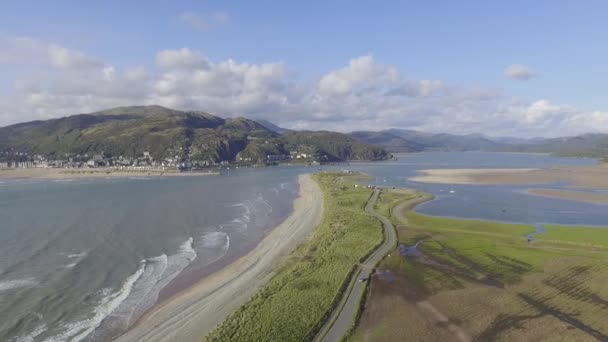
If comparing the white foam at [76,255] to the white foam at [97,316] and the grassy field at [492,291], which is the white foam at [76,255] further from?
the grassy field at [492,291]

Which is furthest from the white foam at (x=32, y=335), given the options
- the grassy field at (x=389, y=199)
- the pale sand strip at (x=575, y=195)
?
the pale sand strip at (x=575, y=195)

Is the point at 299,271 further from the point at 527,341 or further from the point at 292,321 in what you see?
the point at 527,341

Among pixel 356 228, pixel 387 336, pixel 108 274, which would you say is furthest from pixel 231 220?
pixel 387 336

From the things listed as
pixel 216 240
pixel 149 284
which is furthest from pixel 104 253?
pixel 216 240

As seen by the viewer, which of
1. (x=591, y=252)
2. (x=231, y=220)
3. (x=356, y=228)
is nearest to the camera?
(x=591, y=252)

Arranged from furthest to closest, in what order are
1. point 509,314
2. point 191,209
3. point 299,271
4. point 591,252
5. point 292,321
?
point 191,209, point 591,252, point 299,271, point 509,314, point 292,321

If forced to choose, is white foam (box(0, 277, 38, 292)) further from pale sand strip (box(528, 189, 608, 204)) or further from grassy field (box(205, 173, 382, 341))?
pale sand strip (box(528, 189, 608, 204))

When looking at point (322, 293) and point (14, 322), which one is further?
point (322, 293)
